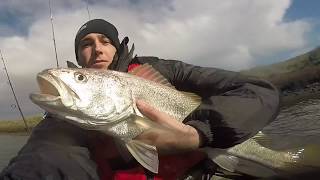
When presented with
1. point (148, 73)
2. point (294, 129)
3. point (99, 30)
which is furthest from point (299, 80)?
point (148, 73)

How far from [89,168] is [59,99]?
1.10 metres

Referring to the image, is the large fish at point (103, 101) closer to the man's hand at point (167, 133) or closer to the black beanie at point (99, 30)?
the man's hand at point (167, 133)

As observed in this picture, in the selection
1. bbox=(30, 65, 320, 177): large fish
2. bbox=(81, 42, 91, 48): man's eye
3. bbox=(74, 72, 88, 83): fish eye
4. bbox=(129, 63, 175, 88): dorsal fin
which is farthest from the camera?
bbox=(81, 42, 91, 48): man's eye

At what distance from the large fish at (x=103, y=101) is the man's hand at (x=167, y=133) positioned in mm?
78

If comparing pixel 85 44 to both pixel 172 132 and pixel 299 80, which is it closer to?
pixel 172 132

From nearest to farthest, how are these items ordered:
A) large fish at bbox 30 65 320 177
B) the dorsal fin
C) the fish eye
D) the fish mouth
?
the fish mouth
large fish at bbox 30 65 320 177
the fish eye
the dorsal fin

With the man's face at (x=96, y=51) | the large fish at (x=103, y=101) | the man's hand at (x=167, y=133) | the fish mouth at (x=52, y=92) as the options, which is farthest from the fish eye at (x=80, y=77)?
the man's face at (x=96, y=51)

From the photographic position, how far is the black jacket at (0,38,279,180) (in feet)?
16.1

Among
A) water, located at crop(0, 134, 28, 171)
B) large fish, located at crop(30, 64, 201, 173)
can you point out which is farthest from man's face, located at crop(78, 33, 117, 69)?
water, located at crop(0, 134, 28, 171)

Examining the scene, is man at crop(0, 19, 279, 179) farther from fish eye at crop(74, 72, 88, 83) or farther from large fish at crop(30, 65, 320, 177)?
fish eye at crop(74, 72, 88, 83)

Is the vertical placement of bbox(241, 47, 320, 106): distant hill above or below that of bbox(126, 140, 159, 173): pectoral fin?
below

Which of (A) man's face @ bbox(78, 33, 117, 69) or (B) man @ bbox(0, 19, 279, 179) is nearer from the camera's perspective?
(B) man @ bbox(0, 19, 279, 179)

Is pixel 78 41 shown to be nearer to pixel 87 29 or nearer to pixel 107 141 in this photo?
pixel 87 29

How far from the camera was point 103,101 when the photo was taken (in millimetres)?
4852
